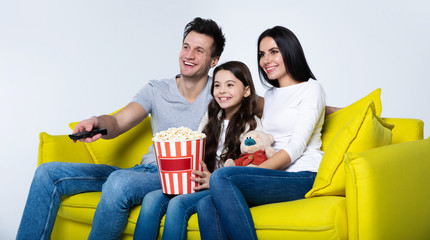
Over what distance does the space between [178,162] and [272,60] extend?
0.81m

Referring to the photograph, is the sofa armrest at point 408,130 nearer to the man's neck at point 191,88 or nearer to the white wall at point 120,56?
the man's neck at point 191,88

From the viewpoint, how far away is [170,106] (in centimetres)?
285

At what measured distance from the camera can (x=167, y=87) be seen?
2920 mm

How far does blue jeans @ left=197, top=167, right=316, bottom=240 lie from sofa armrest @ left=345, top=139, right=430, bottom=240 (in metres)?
0.40

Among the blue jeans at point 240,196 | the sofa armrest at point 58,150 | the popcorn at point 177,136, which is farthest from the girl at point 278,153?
the sofa armrest at point 58,150

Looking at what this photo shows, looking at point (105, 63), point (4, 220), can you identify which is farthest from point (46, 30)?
point (4, 220)

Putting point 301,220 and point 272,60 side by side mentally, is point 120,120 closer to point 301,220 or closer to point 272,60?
point 272,60

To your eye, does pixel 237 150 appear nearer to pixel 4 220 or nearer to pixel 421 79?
pixel 421 79

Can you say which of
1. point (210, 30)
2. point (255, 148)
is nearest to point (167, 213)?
point (255, 148)

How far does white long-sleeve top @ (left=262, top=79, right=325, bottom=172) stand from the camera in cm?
227

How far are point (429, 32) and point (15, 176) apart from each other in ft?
12.0

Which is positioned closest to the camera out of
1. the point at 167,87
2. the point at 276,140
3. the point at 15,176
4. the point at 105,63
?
the point at 276,140

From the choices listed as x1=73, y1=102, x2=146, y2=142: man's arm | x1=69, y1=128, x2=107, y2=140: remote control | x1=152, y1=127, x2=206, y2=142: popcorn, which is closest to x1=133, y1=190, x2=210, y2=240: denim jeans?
x1=152, y1=127, x2=206, y2=142: popcorn

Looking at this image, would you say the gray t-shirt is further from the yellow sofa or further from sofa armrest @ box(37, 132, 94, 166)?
the yellow sofa
